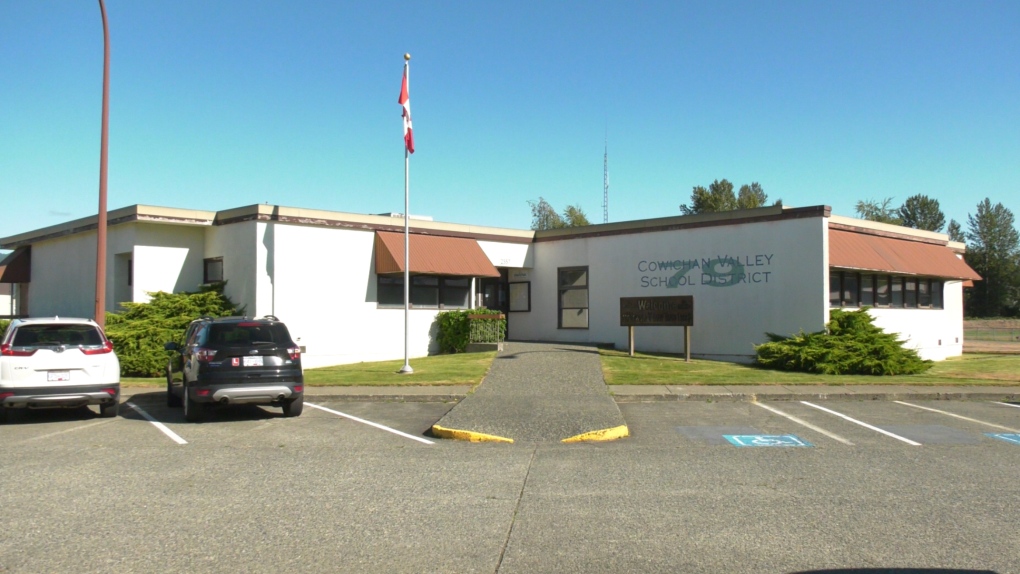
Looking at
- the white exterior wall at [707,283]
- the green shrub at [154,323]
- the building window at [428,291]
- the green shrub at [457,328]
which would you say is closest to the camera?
the green shrub at [154,323]

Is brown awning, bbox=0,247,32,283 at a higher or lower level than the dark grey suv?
higher

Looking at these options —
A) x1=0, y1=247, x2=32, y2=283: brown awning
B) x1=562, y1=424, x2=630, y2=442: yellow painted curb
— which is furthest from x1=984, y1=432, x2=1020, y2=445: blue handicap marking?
x1=0, y1=247, x2=32, y2=283: brown awning

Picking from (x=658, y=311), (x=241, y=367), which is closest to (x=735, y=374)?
(x=658, y=311)

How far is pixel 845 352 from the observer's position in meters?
20.6

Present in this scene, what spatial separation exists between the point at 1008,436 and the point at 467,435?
770cm

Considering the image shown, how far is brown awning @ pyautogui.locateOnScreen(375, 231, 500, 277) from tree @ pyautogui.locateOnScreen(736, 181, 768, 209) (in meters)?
61.0

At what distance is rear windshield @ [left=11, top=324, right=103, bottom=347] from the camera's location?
13039mm

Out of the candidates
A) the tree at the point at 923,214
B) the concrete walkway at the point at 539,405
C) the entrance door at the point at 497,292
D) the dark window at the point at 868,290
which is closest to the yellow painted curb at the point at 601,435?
the concrete walkway at the point at 539,405

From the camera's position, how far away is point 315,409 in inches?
591

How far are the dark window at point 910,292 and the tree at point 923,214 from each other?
89222 millimetres

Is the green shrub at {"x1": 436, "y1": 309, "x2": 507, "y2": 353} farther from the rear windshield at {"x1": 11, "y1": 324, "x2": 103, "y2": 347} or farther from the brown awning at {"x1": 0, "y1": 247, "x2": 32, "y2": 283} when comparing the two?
the brown awning at {"x1": 0, "y1": 247, "x2": 32, "y2": 283}

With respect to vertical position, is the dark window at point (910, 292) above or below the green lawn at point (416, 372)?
above

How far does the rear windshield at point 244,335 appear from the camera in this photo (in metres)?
13.3

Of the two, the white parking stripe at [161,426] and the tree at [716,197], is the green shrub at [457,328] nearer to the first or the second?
the white parking stripe at [161,426]
